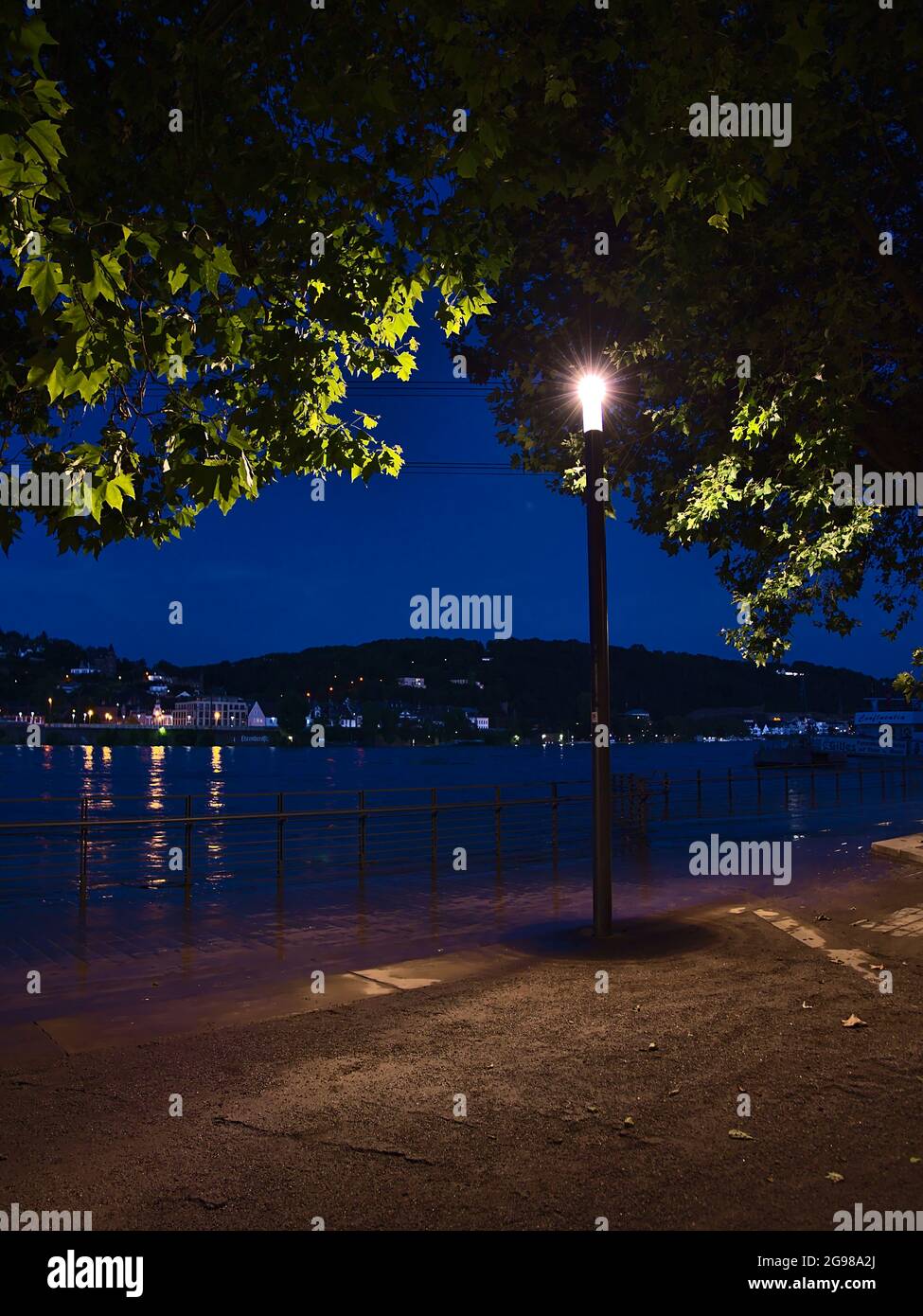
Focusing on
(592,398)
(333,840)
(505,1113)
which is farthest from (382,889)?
(505,1113)

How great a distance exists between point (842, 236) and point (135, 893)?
12.0 metres

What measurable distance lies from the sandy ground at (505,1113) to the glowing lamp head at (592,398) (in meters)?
5.29

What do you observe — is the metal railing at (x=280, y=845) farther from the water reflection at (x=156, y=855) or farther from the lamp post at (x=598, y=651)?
the lamp post at (x=598, y=651)

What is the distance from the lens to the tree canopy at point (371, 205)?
5.44 meters

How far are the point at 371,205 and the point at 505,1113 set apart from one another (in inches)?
221

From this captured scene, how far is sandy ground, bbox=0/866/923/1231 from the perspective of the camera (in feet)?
13.6

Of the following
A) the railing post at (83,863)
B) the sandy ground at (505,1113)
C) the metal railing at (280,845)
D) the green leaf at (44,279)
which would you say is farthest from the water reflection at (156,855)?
the green leaf at (44,279)

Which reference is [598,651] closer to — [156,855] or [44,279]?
[44,279]

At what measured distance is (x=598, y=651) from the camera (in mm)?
9797

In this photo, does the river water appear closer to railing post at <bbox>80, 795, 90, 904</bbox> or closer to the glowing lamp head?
railing post at <bbox>80, 795, 90, 904</bbox>

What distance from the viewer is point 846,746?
407 feet

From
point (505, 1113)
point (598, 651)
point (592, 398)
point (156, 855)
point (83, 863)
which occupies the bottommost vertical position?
point (156, 855)

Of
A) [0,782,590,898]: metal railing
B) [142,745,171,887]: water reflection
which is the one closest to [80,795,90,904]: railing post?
[0,782,590,898]: metal railing

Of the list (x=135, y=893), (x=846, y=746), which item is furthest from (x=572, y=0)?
(x=846, y=746)
